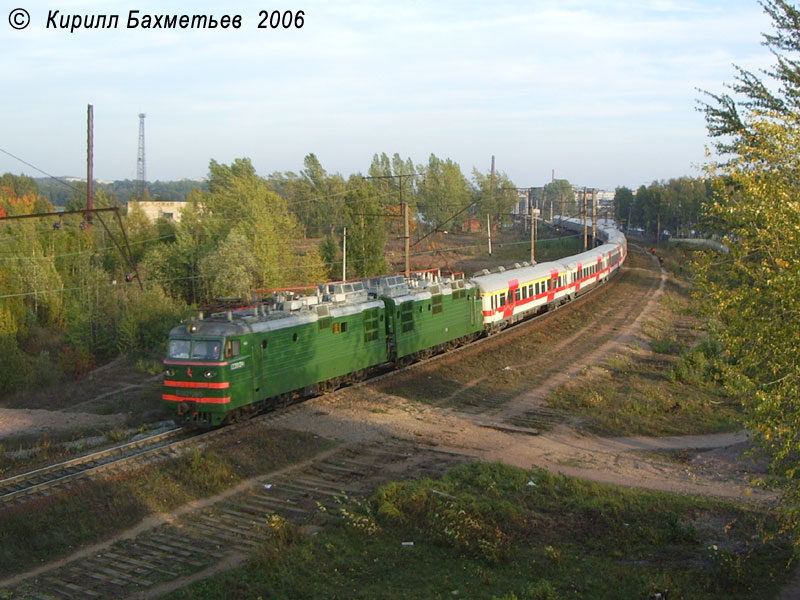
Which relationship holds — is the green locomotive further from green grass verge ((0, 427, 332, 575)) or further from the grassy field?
the grassy field

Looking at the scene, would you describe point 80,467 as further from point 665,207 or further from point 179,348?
point 665,207

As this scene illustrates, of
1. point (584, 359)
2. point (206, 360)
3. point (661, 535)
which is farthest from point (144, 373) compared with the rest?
point (661, 535)

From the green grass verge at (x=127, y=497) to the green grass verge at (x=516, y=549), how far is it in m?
3.25

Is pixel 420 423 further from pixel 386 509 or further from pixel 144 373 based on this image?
pixel 144 373

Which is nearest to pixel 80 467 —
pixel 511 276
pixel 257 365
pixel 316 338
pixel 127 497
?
pixel 127 497

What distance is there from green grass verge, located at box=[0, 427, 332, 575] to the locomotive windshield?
2466 mm

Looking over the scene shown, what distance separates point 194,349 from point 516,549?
35.5 feet

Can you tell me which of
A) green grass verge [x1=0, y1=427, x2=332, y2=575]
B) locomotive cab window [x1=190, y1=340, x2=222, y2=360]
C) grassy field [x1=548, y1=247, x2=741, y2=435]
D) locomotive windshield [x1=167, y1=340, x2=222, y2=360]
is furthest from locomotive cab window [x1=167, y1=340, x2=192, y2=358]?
grassy field [x1=548, y1=247, x2=741, y2=435]

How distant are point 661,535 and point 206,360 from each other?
40.3 ft

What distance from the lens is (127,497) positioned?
608 inches

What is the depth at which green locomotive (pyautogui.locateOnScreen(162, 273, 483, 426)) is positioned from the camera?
20.0 meters

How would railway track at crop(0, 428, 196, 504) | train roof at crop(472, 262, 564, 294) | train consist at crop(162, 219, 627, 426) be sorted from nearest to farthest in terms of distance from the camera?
railway track at crop(0, 428, 196, 504) < train consist at crop(162, 219, 627, 426) < train roof at crop(472, 262, 564, 294)

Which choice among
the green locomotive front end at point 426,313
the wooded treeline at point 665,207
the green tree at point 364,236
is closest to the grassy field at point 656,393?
the green locomotive front end at point 426,313

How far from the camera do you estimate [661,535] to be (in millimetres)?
13992
